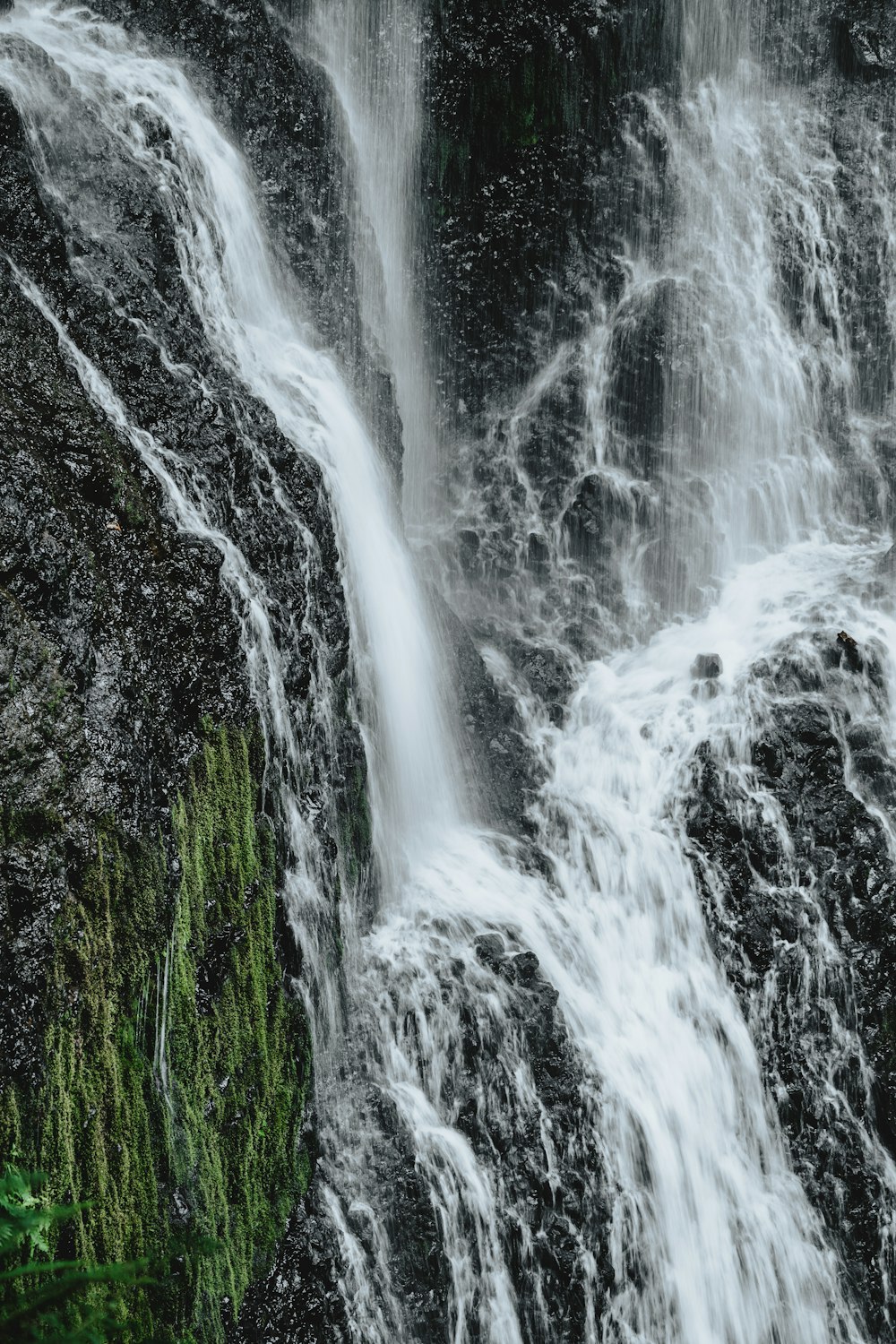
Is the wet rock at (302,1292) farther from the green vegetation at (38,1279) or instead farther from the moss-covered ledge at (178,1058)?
the green vegetation at (38,1279)

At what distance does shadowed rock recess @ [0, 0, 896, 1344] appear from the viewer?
6.28m

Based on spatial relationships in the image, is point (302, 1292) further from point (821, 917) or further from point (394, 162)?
point (394, 162)

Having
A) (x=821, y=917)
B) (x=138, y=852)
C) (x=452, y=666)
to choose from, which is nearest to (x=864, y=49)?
(x=452, y=666)

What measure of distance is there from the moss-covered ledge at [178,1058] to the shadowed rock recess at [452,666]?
3 centimetres

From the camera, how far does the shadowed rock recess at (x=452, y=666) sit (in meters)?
6.28

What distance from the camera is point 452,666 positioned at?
36.6 feet

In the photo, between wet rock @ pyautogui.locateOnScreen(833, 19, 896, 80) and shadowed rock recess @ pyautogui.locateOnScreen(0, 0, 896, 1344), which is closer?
shadowed rock recess @ pyautogui.locateOnScreen(0, 0, 896, 1344)

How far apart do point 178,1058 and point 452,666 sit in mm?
5644

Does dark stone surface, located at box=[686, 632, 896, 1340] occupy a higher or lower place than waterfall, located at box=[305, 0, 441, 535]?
lower

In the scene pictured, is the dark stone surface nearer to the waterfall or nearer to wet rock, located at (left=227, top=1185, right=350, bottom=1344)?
wet rock, located at (left=227, top=1185, right=350, bottom=1344)

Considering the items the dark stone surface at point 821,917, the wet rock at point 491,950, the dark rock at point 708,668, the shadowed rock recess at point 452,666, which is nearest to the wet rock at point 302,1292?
the shadowed rock recess at point 452,666

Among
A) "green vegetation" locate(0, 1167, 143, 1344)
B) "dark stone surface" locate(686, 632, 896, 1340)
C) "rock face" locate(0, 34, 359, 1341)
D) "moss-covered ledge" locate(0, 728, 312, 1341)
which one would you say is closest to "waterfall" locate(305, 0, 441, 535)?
"dark stone surface" locate(686, 632, 896, 1340)

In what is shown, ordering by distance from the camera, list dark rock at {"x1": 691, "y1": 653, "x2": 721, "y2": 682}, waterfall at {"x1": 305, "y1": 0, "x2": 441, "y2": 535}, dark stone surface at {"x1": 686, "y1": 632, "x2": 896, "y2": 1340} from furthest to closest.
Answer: waterfall at {"x1": 305, "y1": 0, "x2": 441, "y2": 535}, dark rock at {"x1": 691, "y1": 653, "x2": 721, "y2": 682}, dark stone surface at {"x1": 686, "y1": 632, "x2": 896, "y2": 1340}

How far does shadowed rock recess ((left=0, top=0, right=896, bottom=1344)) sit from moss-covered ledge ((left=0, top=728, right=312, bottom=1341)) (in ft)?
0.09
